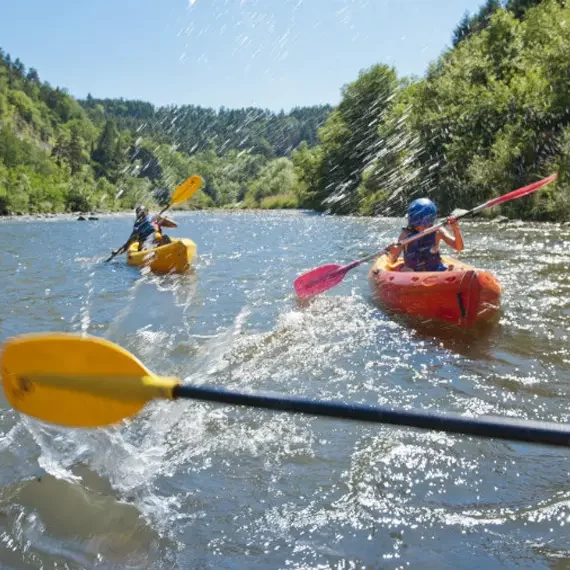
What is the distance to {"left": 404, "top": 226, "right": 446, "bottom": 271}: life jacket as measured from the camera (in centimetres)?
661

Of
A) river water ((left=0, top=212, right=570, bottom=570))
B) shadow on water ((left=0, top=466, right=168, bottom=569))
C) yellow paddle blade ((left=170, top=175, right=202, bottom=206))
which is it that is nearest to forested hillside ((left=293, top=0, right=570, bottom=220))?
yellow paddle blade ((left=170, top=175, right=202, bottom=206))

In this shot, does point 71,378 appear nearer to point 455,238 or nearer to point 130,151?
point 455,238

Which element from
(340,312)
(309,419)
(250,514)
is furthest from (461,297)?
(250,514)

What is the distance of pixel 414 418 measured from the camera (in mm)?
1604

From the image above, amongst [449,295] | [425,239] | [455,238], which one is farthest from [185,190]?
[449,295]

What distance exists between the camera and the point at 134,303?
25.3 feet

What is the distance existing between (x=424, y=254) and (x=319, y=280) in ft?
4.40

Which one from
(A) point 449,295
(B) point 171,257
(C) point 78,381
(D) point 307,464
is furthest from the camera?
(B) point 171,257

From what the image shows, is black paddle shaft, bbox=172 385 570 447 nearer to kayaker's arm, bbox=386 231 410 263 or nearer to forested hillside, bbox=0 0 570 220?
kayaker's arm, bbox=386 231 410 263

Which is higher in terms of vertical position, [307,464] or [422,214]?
[422,214]

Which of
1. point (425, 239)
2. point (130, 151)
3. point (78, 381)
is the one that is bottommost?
point (78, 381)

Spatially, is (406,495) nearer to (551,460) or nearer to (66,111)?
(551,460)

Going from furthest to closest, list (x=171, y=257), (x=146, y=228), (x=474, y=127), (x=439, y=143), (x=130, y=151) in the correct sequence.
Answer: (x=130, y=151) < (x=439, y=143) < (x=474, y=127) < (x=146, y=228) < (x=171, y=257)

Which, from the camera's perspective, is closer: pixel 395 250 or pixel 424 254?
pixel 424 254
